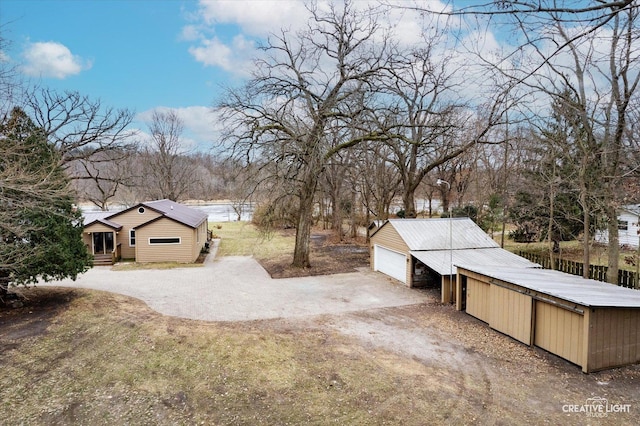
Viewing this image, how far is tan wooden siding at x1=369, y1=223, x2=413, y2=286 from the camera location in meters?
15.4

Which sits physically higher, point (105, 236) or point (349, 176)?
point (349, 176)

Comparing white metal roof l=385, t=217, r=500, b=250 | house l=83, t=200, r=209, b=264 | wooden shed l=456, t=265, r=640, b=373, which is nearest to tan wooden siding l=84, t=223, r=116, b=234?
house l=83, t=200, r=209, b=264

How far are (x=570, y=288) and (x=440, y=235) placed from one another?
23.3ft

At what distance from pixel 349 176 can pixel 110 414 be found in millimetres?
24581

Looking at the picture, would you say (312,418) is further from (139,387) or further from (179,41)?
(179,41)

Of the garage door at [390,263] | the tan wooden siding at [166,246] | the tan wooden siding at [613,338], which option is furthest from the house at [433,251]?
the tan wooden siding at [166,246]

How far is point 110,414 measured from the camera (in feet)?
20.7

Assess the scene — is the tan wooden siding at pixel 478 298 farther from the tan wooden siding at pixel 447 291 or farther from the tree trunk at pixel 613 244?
the tree trunk at pixel 613 244

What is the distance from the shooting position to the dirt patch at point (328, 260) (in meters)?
18.2

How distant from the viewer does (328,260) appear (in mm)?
21266

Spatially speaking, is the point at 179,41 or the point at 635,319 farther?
the point at 179,41

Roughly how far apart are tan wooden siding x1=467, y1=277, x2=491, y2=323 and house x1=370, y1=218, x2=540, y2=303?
1.39 metres

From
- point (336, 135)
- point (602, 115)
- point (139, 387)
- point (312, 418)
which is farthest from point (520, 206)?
point (139, 387)

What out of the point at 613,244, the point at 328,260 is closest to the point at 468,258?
the point at 613,244
